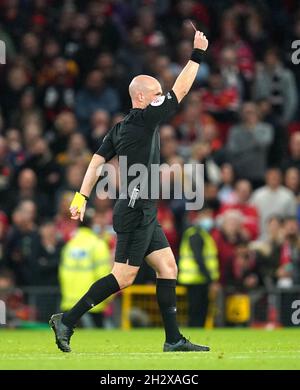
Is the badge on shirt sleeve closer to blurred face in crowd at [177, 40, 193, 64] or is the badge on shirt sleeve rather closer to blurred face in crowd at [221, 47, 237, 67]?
blurred face in crowd at [221, 47, 237, 67]

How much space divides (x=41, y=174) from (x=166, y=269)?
889cm

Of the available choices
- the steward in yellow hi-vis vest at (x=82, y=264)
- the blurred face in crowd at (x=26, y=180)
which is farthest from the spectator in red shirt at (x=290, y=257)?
the blurred face in crowd at (x=26, y=180)

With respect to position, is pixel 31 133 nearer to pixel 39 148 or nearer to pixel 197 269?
pixel 39 148

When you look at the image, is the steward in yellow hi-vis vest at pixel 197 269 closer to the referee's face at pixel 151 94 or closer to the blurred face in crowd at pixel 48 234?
the blurred face in crowd at pixel 48 234

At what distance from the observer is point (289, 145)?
2078 centimetres

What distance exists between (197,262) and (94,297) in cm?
672

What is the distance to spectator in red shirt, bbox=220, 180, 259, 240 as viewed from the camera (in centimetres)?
1905

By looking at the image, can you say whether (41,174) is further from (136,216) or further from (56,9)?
(136,216)

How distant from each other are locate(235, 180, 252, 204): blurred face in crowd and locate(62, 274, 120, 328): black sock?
Result: 8.20 metres

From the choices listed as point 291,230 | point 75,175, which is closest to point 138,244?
point 291,230

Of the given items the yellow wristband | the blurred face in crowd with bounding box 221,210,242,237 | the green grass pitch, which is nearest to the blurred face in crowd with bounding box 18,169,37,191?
the blurred face in crowd with bounding box 221,210,242,237

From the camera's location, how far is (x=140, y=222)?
36.3 ft

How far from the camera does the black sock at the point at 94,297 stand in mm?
11000

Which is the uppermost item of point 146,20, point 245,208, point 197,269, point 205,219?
point 146,20
